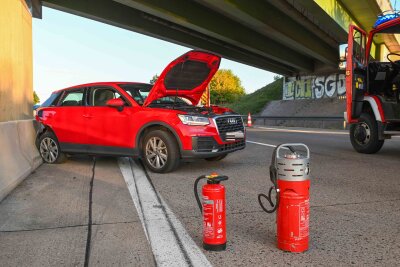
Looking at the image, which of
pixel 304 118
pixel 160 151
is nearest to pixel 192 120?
pixel 160 151

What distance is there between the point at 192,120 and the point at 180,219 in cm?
283

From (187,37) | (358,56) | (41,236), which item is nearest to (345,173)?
(358,56)

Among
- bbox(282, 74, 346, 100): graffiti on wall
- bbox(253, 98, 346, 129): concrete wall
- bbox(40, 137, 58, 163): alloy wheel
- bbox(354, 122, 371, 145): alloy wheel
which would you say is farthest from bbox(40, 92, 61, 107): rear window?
bbox(282, 74, 346, 100): graffiti on wall

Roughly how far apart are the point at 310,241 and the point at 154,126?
410 cm

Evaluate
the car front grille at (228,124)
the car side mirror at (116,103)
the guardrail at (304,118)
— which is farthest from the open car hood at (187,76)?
the guardrail at (304,118)

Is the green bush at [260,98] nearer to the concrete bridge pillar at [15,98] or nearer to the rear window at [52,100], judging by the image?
the rear window at [52,100]

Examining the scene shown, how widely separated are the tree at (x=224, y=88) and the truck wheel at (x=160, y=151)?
75.4 metres

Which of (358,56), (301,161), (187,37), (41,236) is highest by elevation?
(187,37)

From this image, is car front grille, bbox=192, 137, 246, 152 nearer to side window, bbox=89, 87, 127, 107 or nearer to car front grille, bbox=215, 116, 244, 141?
car front grille, bbox=215, 116, 244, 141

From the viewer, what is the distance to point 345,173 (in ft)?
22.4

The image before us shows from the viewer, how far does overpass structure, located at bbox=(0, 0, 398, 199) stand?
24.0 feet

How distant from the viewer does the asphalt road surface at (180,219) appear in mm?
3170

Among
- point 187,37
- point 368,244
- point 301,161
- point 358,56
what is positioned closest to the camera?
point 301,161

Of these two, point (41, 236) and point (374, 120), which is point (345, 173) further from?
point (41, 236)
